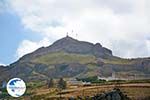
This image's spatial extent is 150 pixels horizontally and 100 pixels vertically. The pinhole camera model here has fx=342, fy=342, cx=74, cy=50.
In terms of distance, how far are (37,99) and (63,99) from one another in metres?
37.6

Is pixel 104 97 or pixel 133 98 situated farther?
pixel 133 98

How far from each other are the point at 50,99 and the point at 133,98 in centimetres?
4461

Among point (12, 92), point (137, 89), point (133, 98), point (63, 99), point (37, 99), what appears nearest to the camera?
point (12, 92)

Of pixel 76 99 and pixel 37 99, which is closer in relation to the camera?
pixel 76 99

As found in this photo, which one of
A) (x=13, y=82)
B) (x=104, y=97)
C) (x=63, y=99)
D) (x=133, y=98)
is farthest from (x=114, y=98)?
(x=13, y=82)

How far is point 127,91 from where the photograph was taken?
172375 mm

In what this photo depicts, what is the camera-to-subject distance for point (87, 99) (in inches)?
6137

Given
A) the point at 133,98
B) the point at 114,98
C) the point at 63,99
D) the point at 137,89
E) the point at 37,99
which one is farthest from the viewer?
the point at 37,99

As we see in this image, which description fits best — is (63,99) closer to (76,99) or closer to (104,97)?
(76,99)

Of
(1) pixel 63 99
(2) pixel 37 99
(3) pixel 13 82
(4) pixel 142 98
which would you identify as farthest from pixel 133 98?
(3) pixel 13 82

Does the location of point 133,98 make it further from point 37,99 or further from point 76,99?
point 37,99

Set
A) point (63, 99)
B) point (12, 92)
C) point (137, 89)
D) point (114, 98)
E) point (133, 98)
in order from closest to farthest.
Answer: point (12, 92) < point (114, 98) < point (133, 98) < point (63, 99) < point (137, 89)

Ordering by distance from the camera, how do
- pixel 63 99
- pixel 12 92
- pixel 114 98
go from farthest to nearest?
1. pixel 63 99
2. pixel 114 98
3. pixel 12 92

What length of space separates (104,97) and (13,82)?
94.1m
